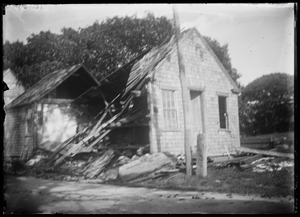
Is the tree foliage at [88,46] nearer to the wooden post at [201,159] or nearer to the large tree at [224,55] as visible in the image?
the large tree at [224,55]

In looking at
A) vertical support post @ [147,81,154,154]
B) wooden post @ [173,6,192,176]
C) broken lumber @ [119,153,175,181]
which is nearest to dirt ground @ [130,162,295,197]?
broken lumber @ [119,153,175,181]

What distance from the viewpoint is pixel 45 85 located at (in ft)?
22.9

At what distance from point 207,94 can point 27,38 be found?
15.3 feet

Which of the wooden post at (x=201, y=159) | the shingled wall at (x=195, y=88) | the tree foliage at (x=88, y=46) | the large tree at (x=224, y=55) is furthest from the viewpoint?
the shingled wall at (x=195, y=88)

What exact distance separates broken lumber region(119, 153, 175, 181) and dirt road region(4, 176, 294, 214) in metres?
0.40

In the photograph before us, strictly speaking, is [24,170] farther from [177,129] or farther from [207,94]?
[207,94]

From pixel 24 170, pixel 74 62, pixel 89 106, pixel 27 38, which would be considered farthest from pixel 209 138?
pixel 27 38

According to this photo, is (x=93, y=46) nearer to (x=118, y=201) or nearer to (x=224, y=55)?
(x=224, y=55)

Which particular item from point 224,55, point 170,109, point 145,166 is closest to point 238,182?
point 145,166

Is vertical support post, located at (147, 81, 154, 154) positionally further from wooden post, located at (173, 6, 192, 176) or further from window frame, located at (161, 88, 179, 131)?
wooden post, located at (173, 6, 192, 176)

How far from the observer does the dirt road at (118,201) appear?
5.48m

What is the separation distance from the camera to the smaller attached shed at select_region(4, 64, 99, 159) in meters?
6.23

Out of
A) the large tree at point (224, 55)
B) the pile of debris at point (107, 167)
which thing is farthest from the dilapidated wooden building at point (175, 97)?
the pile of debris at point (107, 167)

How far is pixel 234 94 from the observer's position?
281 inches
